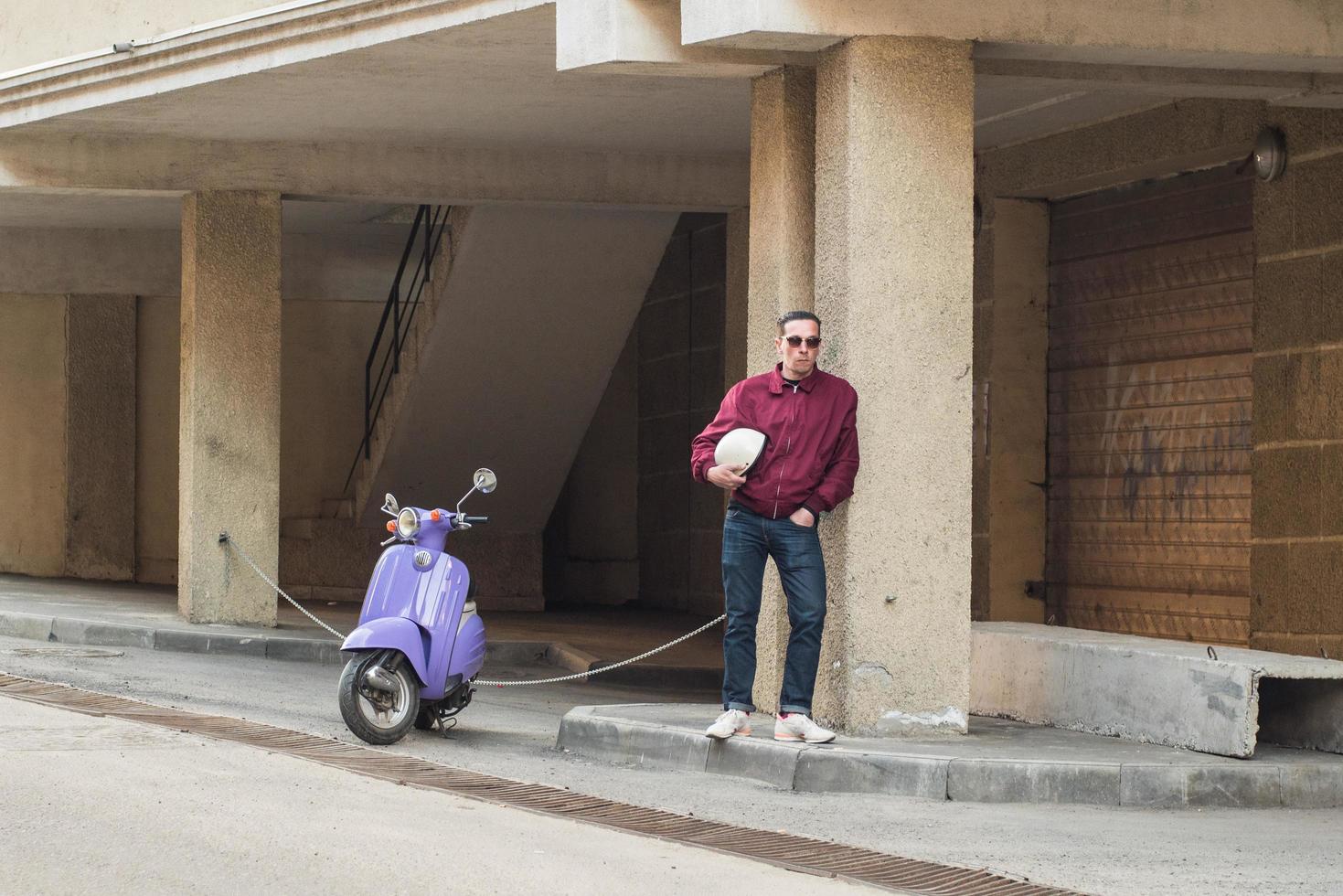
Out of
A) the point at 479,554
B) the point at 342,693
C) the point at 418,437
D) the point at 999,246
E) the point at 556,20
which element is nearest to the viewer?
the point at 342,693

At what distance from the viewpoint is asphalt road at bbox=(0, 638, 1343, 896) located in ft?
20.0

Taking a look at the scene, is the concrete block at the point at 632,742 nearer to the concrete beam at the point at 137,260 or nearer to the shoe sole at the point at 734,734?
the shoe sole at the point at 734,734

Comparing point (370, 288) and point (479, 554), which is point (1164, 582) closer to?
point (479, 554)

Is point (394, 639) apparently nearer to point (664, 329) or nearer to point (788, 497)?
point (788, 497)

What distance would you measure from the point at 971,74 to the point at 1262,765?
11.3 ft

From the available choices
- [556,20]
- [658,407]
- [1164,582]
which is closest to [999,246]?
[1164,582]

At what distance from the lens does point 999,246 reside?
1421 cm

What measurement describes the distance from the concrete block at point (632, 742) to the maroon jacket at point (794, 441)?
1.13m

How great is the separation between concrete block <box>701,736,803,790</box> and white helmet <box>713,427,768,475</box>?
121 cm

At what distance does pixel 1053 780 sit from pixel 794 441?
184cm

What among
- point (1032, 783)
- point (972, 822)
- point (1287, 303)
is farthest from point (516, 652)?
point (972, 822)

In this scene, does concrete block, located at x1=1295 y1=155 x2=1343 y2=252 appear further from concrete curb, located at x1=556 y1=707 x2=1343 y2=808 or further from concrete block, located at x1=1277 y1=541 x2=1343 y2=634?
concrete curb, located at x1=556 y1=707 x2=1343 y2=808

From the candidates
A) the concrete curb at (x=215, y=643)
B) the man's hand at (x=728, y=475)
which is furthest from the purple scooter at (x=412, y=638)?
the concrete curb at (x=215, y=643)

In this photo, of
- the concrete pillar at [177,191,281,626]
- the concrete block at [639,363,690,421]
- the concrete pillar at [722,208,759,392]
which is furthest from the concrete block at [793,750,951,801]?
the concrete block at [639,363,690,421]
